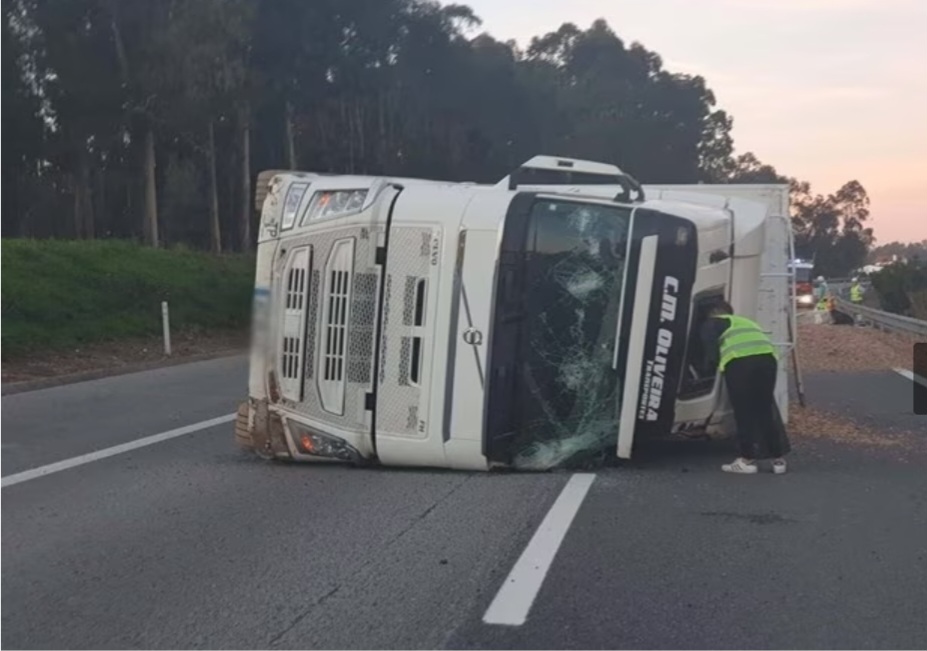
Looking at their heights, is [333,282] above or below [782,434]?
above

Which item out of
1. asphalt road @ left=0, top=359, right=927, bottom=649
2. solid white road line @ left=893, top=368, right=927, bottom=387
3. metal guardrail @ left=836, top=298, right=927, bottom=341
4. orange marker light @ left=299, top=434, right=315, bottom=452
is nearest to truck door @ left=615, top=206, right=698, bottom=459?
asphalt road @ left=0, top=359, right=927, bottom=649

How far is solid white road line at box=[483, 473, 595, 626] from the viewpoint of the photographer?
5406 millimetres

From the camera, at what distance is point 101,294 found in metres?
24.3

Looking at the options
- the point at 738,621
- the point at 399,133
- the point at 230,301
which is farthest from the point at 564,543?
the point at 399,133

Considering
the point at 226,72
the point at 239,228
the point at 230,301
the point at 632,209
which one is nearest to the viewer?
the point at 632,209

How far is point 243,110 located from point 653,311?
36.1 m

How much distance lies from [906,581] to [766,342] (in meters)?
2.86

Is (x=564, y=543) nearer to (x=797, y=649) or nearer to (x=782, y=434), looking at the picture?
(x=797, y=649)

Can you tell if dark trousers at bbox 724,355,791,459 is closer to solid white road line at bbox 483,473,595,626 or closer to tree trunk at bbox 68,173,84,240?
solid white road line at bbox 483,473,595,626

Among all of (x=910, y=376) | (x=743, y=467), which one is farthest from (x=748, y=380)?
(x=910, y=376)

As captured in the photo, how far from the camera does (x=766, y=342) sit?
8578 mm

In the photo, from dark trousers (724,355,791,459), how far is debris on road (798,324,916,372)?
9.95m

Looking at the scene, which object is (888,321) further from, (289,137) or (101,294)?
(289,137)

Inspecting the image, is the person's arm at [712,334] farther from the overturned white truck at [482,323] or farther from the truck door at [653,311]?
the truck door at [653,311]
